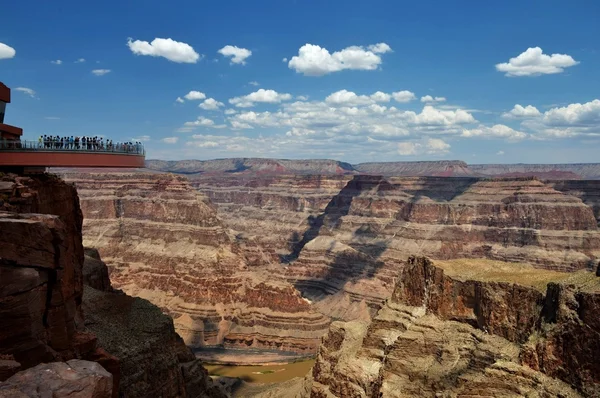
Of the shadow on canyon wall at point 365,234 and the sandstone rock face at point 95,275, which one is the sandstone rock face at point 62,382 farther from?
the shadow on canyon wall at point 365,234

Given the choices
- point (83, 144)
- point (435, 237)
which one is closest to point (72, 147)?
point (83, 144)

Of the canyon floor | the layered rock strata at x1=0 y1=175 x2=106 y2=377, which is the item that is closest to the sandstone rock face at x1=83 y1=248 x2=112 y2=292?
the canyon floor

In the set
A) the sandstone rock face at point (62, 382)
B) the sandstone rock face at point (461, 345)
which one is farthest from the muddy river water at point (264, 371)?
the sandstone rock face at point (62, 382)

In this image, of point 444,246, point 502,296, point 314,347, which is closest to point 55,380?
point 502,296

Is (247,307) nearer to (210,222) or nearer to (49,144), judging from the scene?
(210,222)

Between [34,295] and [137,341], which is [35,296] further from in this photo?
[137,341]

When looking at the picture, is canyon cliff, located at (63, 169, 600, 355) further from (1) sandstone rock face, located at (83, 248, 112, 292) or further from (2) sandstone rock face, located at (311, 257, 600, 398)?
(2) sandstone rock face, located at (311, 257, 600, 398)

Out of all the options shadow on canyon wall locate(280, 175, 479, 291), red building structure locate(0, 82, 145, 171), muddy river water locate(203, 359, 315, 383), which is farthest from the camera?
shadow on canyon wall locate(280, 175, 479, 291)
